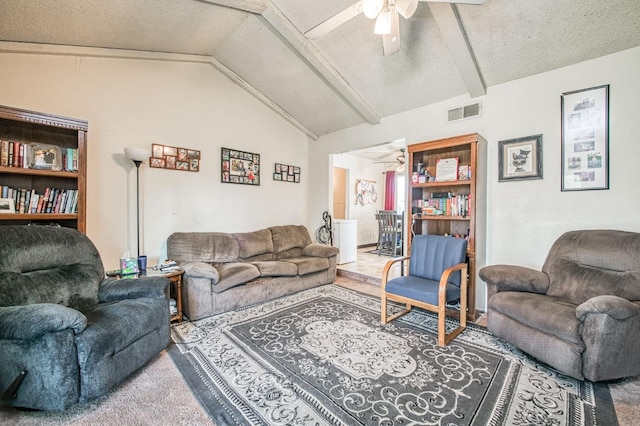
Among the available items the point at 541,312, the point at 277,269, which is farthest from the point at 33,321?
the point at 541,312

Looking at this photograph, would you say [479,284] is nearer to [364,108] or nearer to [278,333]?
[278,333]

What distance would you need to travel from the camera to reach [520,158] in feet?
9.78

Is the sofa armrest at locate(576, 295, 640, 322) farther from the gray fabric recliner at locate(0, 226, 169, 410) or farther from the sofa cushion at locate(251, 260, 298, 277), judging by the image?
the gray fabric recliner at locate(0, 226, 169, 410)

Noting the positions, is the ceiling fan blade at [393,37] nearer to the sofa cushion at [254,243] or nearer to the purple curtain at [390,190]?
the sofa cushion at [254,243]

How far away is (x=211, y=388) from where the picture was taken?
179 centimetres

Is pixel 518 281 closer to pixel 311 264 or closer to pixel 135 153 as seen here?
pixel 311 264

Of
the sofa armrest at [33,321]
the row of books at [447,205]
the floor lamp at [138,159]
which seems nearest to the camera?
the sofa armrest at [33,321]

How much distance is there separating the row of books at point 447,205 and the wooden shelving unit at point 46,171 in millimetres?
3777

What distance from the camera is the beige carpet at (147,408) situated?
1498mm

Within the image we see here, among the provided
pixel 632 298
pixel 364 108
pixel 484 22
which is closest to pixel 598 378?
pixel 632 298

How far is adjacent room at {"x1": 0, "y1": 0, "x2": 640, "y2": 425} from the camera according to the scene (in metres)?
1.68

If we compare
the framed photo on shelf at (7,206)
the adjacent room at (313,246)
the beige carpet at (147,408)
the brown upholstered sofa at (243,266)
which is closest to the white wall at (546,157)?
the adjacent room at (313,246)

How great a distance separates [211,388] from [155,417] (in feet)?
1.11

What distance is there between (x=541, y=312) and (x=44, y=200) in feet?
14.3
